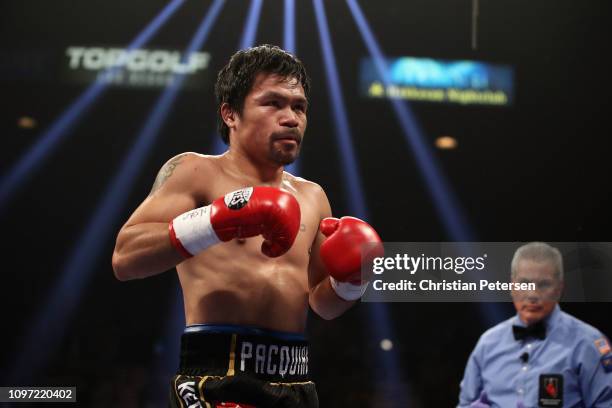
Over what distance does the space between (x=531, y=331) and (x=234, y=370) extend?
187 centimetres

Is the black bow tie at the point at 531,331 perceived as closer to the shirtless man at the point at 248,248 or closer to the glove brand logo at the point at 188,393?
the shirtless man at the point at 248,248

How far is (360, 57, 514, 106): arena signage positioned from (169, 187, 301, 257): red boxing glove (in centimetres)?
289

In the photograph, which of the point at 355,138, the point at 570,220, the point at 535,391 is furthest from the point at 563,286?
the point at 355,138

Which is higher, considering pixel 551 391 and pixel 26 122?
pixel 26 122

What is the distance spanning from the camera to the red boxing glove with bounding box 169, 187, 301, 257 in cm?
161

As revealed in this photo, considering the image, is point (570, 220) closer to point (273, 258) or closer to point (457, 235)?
point (457, 235)

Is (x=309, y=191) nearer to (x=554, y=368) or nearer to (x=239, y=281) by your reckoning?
(x=239, y=281)

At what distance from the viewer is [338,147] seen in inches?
177

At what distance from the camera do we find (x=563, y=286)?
3379 millimetres

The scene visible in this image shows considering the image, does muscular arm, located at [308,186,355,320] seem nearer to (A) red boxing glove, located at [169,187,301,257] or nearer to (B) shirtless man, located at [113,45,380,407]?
(B) shirtless man, located at [113,45,380,407]

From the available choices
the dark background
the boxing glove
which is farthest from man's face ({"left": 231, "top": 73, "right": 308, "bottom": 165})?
the dark background

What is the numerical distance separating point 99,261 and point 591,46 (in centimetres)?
326

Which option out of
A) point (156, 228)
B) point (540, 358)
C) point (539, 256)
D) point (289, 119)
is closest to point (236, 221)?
point (156, 228)

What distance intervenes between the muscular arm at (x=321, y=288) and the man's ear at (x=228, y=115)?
1.05 feet
